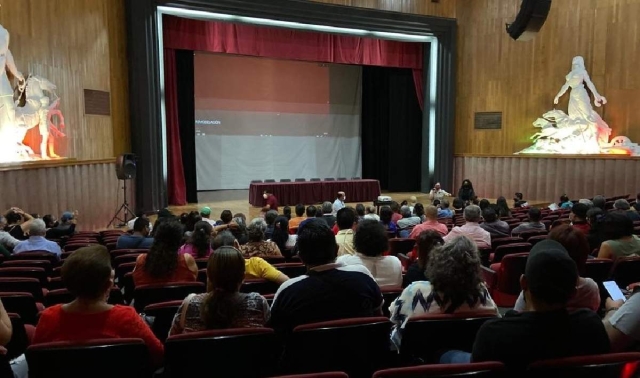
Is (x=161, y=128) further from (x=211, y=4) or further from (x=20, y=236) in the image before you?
(x=20, y=236)

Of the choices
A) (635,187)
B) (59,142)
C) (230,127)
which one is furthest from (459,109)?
(59,142)

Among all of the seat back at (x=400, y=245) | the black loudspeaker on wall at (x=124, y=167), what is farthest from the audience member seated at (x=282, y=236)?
the black loudspeaker on wall at (x=124, y=167)

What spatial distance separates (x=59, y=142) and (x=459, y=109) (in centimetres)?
1094

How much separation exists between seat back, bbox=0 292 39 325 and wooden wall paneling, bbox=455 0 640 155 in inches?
542

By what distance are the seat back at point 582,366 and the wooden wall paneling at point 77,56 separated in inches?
360

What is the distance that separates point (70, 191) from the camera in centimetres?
943

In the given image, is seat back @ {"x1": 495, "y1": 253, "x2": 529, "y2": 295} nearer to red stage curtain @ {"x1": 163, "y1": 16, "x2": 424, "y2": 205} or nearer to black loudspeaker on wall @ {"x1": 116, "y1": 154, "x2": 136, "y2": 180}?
black loudspeaker on wall @ {"x1": 116, "y1": 154, "x2": 136, "y2": 180}

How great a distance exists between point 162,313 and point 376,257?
4.33 ft

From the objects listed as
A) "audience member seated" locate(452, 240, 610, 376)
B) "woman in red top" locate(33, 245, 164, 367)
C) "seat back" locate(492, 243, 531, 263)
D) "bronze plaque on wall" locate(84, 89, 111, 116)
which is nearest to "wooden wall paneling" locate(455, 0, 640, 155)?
"bronze plaque on wall" locate(84, 89, 111, 116)

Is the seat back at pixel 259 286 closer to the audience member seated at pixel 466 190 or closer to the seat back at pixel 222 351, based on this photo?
the seat back at pixel 222 351

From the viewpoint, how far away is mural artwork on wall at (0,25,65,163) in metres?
8.04

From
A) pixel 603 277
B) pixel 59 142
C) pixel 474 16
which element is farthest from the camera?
pixel 474 16

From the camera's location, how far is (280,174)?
1697 centimetres

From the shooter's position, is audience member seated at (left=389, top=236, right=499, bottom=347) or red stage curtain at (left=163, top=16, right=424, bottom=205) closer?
audience member seated at (left=389, top=236, right=499, bottom=347)
